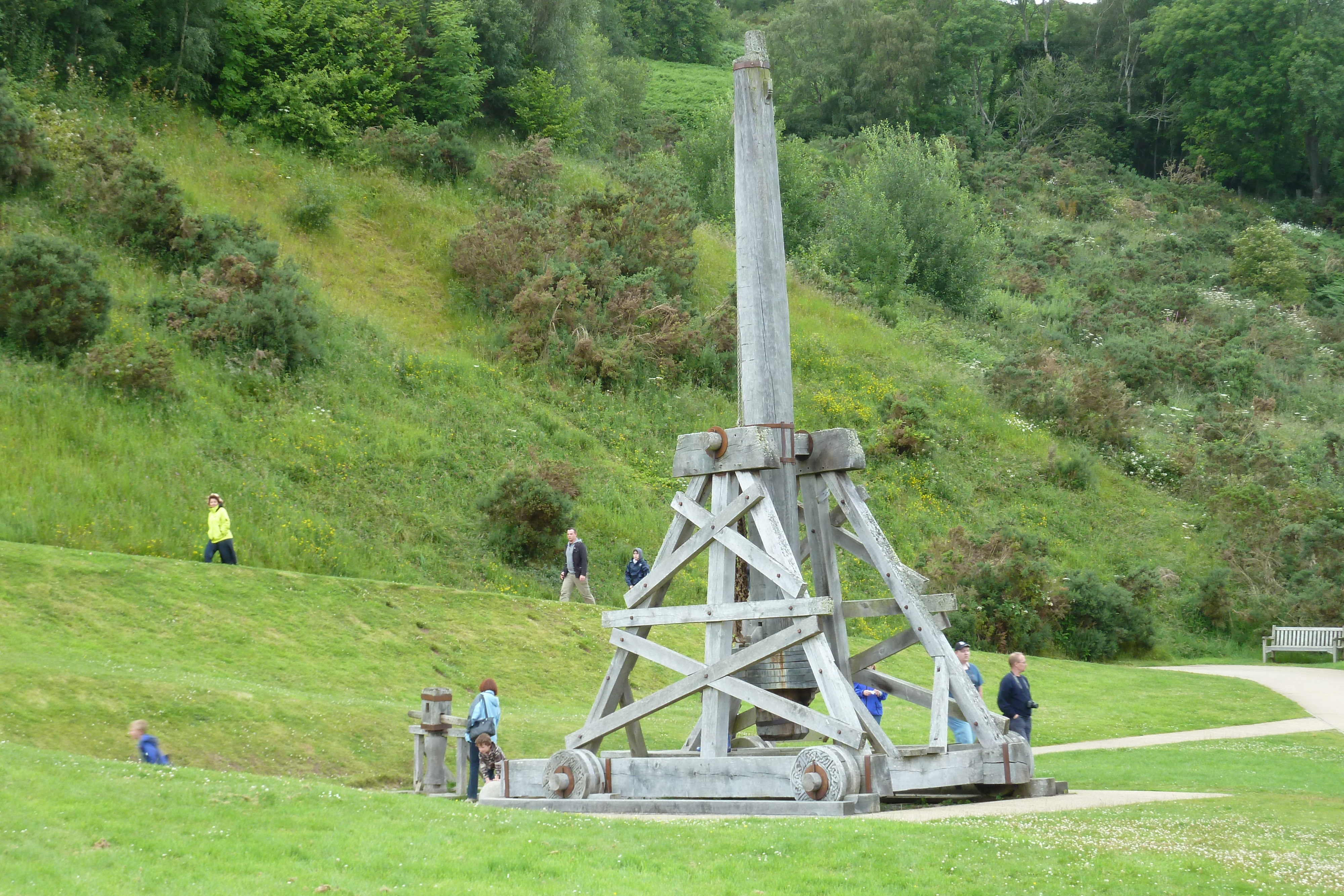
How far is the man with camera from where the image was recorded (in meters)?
14.0

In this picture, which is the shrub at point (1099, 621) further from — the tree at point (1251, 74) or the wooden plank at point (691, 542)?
the tree at point (1251, 74)

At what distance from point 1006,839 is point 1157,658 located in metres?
23.1

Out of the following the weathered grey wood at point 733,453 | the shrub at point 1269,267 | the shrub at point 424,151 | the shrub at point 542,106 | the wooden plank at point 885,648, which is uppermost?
the shrub at point 542,106

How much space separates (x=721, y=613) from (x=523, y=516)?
15703mm

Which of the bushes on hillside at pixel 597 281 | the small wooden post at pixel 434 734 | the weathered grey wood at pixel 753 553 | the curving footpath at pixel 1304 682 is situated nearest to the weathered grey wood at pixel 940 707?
the weathered grey wood at pixel 753 553

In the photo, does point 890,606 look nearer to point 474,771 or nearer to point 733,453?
point 733,453

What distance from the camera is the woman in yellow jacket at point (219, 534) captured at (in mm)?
21125

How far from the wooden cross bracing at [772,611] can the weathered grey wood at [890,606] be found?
23 mm

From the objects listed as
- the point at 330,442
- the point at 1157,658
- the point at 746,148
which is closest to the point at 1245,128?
the point at 1157,658

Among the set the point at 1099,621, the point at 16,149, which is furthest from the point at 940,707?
the point at 16,149

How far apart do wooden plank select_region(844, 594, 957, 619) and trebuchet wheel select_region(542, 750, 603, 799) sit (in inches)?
104

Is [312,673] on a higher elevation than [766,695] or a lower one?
higher

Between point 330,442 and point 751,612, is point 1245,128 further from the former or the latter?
point 751,612

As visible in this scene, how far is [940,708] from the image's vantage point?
10.9 meters
